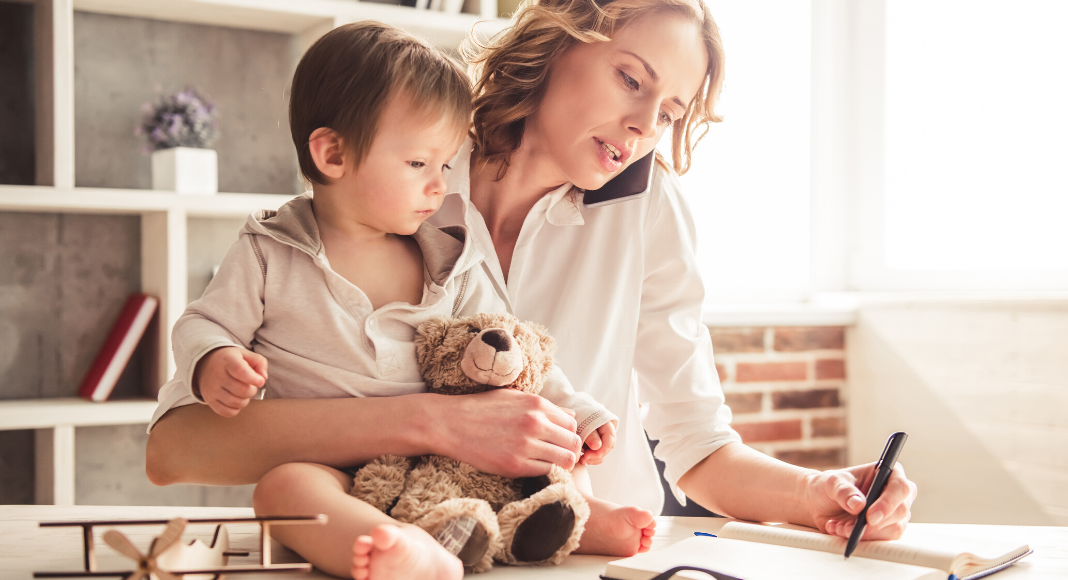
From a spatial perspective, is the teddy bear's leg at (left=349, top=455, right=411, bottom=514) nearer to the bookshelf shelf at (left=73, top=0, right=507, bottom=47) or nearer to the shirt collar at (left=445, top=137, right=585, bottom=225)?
the shirt collar at (left=445, top=137, right=585, bottom=225)

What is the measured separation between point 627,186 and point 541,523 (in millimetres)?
645

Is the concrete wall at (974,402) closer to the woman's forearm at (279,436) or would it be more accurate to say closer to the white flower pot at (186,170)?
the woman's forearm at (279,436)

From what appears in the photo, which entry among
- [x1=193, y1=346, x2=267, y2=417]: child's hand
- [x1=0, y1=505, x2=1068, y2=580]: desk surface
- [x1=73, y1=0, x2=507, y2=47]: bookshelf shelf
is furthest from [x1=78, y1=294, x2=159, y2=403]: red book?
[x1=193, y1=346, x2=267, y2=417]: child's hand

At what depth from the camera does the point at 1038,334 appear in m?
2.12

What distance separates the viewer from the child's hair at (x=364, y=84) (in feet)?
2.99

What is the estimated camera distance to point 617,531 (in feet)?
2.72

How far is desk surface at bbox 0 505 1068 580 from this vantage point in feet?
2.59

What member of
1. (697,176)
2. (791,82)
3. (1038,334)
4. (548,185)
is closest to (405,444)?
(548,185)

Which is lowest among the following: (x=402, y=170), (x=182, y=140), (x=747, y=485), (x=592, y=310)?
(x=747, y=485)

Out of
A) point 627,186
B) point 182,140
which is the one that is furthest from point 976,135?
point 182,140

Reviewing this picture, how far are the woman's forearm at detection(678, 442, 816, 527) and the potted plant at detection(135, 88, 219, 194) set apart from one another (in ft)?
5.47

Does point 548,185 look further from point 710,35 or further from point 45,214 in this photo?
point 45,214

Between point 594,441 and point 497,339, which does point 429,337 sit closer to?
A: point 497,339

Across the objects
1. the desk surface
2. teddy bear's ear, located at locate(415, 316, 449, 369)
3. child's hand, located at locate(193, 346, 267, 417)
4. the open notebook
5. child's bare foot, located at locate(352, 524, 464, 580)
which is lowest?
the desk surface
